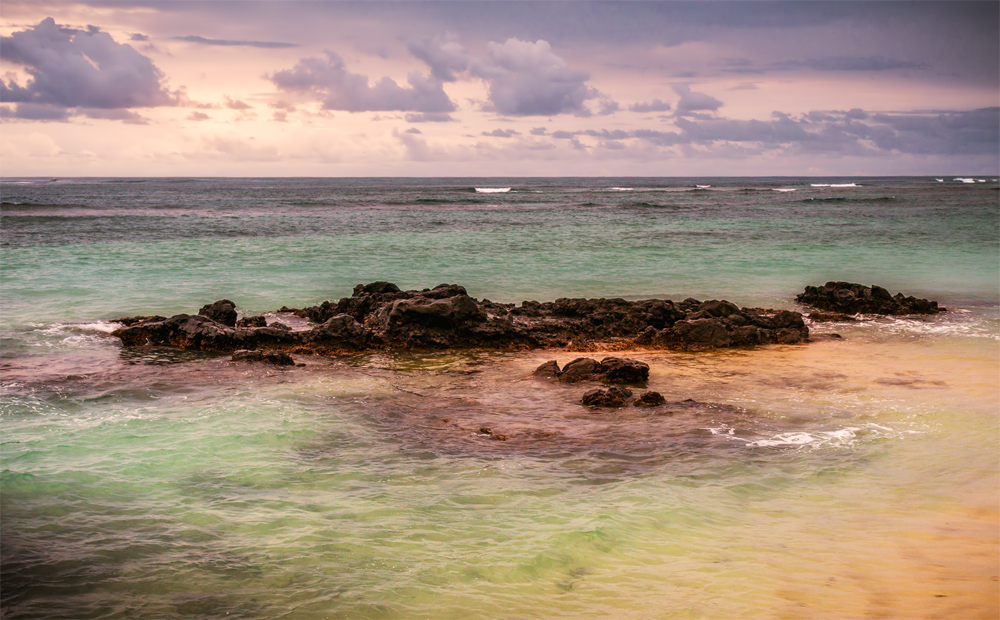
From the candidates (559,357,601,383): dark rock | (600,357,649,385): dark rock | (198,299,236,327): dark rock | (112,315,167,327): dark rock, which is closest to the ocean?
(559,357,601,383): dark rock

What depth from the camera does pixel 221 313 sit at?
47.4 ft

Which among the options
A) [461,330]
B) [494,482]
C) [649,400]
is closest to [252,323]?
[461,330]

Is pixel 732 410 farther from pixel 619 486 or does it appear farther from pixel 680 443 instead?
pixel 619 486

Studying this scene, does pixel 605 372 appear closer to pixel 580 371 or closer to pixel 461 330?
pixel 580 371

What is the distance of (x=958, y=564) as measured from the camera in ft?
19.0

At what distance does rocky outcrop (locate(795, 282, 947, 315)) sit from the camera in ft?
54.6

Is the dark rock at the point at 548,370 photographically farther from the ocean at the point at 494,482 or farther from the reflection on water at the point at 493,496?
the reflection on water at the point at 493,496

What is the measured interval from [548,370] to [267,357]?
15.9 feet

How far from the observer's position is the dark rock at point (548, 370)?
1122 centimetres

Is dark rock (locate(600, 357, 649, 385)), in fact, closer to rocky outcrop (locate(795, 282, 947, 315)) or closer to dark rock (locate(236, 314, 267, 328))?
dark rock (locate(236, 314, 267, 328))

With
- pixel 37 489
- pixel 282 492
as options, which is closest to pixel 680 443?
pixel 282 492

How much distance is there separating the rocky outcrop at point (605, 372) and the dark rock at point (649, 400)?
3.07 feet

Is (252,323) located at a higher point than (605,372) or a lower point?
higher

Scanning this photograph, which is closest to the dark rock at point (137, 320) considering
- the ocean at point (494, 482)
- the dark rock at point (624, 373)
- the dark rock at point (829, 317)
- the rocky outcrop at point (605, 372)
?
the ocean at point (494, 482)
